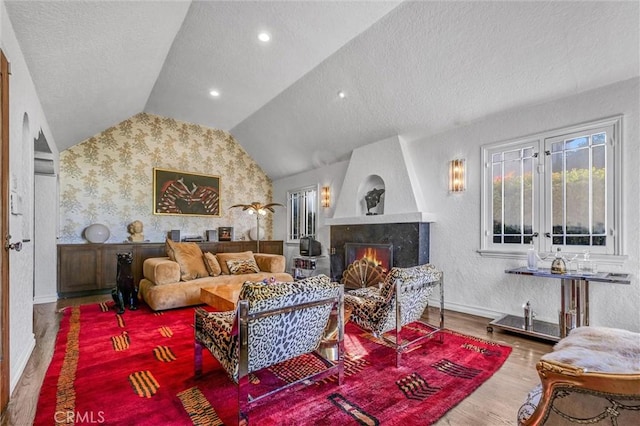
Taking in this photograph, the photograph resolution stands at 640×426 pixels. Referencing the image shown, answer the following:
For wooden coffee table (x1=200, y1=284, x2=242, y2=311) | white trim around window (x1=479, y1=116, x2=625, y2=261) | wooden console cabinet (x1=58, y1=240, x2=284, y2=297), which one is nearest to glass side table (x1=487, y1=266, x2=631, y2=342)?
white trim around window (x1=479, y1=116, x2=625, y2=261)

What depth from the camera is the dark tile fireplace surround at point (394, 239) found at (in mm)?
4281

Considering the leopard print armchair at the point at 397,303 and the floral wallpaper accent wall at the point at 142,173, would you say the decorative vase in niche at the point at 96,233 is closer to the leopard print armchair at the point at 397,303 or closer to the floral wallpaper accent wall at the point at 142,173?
the floral wallpaper accent wall at the point at 142,173

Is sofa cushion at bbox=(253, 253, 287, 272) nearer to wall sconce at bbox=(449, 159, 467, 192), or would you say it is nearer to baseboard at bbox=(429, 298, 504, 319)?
baseboard at bbox=(429, 298, 504, 319)

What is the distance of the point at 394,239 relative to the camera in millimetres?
4578

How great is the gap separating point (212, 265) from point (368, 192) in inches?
114

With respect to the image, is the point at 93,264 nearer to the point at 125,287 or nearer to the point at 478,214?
the point at 125,287

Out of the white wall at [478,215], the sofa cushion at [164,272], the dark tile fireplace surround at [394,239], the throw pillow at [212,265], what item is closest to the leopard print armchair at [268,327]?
the sofa cushion at [164,272]

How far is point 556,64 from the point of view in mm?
2969

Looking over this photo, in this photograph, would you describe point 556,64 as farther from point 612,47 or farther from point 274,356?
point 274,356

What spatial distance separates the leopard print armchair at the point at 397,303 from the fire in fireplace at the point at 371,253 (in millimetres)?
1771

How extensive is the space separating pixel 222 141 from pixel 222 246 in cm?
248

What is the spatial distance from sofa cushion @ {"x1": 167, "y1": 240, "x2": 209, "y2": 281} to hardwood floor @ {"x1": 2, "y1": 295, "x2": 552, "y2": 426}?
1513mm

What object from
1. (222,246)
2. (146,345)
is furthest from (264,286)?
(222,246)

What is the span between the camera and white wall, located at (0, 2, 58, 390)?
2037 millimetres
